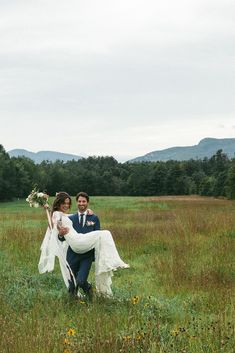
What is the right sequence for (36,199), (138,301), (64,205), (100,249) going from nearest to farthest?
(138,301) < (100,249) < (64,205) < (36,199)

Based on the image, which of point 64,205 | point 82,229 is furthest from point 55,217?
point 82,229

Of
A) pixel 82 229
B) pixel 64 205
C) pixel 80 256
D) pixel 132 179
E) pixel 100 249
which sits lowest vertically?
pixel 80 256

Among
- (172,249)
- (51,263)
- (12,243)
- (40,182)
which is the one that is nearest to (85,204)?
(51,263)

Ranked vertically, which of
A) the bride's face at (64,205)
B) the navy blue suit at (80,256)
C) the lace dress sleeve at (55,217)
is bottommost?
the navy blue suit at (80,256)

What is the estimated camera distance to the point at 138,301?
6586mm

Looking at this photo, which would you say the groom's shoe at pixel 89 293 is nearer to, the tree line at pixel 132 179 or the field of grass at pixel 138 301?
the field of grass at pixel 138 301

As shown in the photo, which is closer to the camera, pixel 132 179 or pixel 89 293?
pixel 89 293

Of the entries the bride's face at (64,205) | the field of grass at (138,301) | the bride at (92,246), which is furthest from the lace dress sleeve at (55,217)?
the field of grass at (138,301)

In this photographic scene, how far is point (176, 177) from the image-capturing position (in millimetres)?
108125

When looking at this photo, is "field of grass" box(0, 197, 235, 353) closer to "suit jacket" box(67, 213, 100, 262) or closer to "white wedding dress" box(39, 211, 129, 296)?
"white wedding dress" box(39, 211, 129, 296)

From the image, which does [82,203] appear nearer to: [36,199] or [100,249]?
[100,249]

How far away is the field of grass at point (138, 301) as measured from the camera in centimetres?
450

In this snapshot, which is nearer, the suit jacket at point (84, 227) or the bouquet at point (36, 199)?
the suit jacket at point (84, 227)

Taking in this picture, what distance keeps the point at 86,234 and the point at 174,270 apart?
9.85ft
